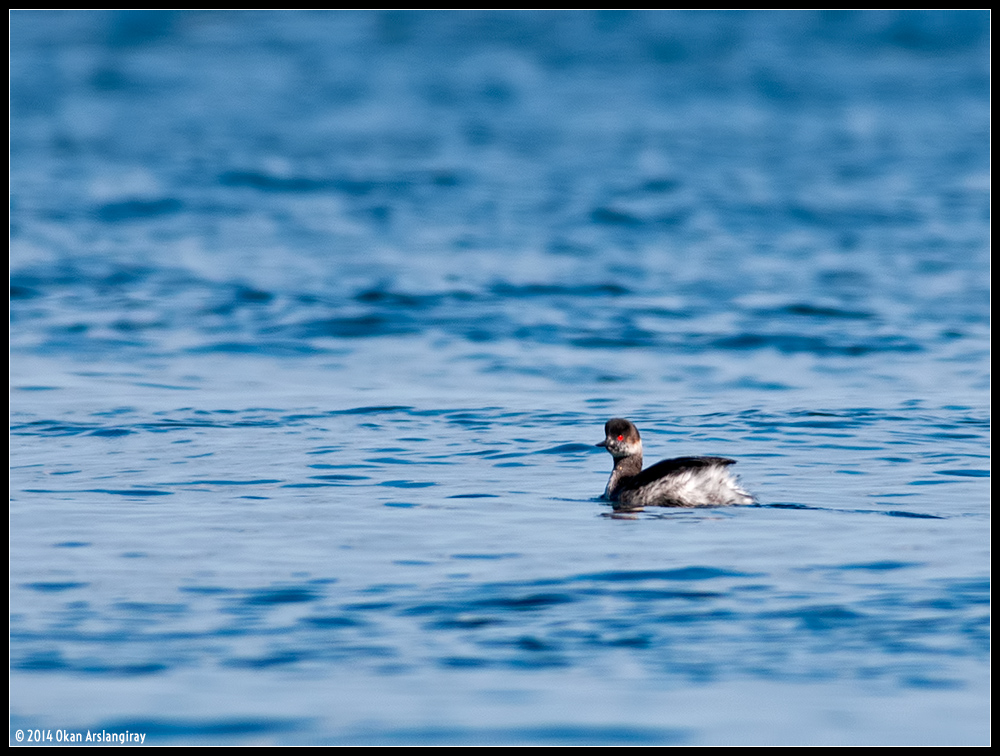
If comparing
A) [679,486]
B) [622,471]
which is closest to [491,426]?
[622,471]

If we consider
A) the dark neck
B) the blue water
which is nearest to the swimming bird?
the dark neck

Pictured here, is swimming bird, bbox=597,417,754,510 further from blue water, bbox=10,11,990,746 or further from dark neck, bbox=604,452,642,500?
blue water, bbox=10,11,990,746

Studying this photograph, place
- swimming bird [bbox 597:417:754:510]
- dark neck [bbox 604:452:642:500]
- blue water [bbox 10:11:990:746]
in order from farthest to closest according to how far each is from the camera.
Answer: dark neck [bbox 604:452:642:500], swimming bird [bbox 597:417:754:510], blue water [bbox 10:11:990:746]

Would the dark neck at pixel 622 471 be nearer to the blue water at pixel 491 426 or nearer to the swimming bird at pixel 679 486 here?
the swimming bird at pixel 679 486

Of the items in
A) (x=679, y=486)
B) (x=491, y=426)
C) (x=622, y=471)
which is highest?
(x=491, y=426)

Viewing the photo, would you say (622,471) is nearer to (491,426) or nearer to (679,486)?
(679,486)

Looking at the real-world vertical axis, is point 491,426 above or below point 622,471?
above

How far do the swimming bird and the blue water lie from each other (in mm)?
314

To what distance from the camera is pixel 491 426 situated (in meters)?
→ 13.1

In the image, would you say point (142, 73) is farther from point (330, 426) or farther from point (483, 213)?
point (330, 426)

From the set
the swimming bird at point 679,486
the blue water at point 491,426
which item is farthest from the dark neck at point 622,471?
the blue water at point 491,426

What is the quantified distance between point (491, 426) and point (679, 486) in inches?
107

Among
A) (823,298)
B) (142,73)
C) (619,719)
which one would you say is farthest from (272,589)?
(142,73)

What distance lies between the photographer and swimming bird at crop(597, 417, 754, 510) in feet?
34.3
